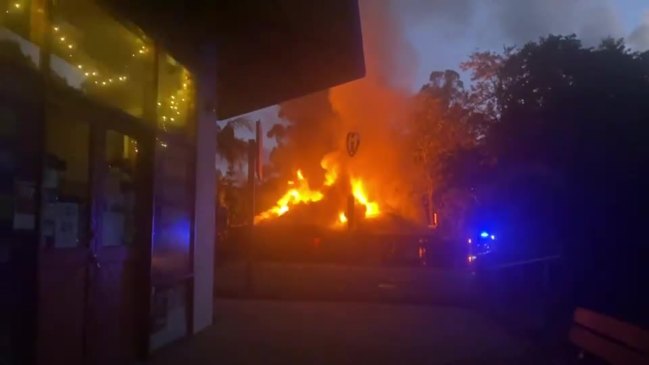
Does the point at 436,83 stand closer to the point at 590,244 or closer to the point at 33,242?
the point at 590,244

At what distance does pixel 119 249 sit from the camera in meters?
8.02

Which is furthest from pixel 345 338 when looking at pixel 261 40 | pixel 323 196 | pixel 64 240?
pixel 323 196

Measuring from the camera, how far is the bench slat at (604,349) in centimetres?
773

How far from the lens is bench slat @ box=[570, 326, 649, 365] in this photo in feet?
25.4

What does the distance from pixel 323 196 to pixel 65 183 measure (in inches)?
1849

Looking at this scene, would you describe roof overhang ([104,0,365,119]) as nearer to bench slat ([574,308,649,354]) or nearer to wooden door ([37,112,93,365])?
wooden door ([37,112,93,365])

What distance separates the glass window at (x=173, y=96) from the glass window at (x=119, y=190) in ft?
3.06

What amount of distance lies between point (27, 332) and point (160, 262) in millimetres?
3486

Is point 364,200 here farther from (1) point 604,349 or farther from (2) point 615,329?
(2) point 615,329

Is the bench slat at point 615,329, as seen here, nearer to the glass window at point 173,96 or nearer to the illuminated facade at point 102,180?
the illuminated facade at point 102,180

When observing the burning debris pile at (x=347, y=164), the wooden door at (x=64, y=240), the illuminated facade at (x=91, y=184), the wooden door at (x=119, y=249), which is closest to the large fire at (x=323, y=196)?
the burning debris pile at (x=347, y=164)

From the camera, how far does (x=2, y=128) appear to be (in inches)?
218

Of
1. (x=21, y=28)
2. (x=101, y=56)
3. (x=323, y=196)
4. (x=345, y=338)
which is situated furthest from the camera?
(x=323, y=196)

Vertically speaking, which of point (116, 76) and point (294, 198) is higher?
point (294, 198)
